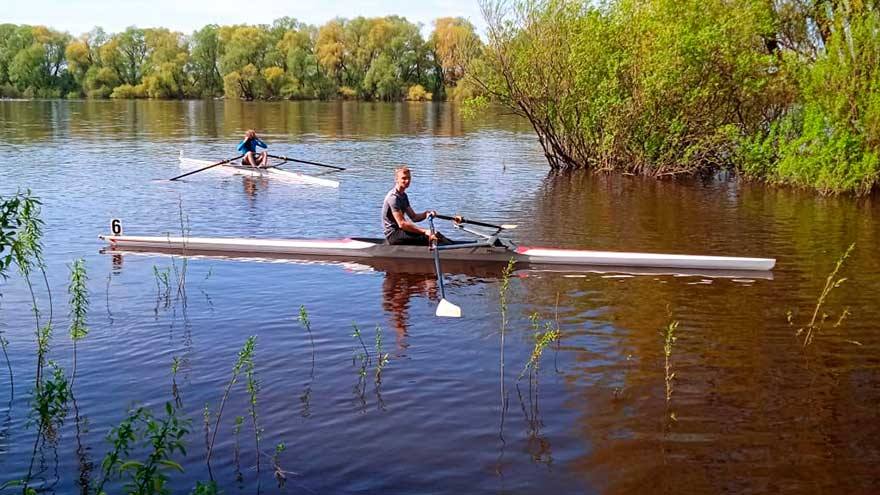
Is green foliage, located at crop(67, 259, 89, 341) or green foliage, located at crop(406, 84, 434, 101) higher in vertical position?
green foliage, located at crop(406, 84, 434, 101)

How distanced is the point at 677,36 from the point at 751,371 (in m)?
17.5

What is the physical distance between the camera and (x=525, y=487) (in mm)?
6980

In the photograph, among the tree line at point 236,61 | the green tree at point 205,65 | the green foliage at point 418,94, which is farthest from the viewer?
the green tree at point 205,65

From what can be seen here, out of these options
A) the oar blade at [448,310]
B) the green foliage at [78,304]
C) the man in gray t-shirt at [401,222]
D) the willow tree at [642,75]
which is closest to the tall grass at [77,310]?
the green foliage at [78,304]

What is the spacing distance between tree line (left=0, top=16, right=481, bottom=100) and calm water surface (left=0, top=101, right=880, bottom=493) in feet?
250

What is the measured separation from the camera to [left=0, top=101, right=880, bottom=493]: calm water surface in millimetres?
7336

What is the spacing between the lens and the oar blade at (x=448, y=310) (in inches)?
457

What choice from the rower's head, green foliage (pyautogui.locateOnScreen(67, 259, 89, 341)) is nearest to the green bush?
the rower's head

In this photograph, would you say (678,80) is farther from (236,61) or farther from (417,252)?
(236,61)

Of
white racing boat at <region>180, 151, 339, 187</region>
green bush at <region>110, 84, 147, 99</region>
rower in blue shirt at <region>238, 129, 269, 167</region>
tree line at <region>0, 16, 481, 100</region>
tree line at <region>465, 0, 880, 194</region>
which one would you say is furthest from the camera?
green bush at <region>110, 84, 147, 99</region>

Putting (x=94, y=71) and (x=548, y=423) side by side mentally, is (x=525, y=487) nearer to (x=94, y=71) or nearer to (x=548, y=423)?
(x=548, y=423)

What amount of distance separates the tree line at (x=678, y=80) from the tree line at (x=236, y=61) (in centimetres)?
6588

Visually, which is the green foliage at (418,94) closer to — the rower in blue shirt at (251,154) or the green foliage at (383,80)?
the green foliage at (383,80)

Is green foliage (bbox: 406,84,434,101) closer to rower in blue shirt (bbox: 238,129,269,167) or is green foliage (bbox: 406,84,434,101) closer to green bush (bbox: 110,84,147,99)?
green bush (bbox: 110,84,147,99)
